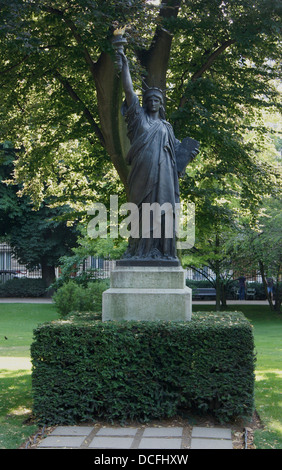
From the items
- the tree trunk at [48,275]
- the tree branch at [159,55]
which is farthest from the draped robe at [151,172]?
the tree trunk at [48,275]

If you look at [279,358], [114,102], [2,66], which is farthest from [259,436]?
[2,66]

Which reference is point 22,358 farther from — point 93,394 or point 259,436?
point 259,436

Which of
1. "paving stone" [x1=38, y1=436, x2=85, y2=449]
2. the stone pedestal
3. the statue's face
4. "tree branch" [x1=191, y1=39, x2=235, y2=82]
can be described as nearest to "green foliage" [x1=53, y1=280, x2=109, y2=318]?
"tree branch" [x1=191, y1=39, x2=235, y2=82]

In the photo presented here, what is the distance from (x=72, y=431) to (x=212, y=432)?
1.56 m

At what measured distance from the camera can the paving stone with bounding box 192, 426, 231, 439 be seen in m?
5.91

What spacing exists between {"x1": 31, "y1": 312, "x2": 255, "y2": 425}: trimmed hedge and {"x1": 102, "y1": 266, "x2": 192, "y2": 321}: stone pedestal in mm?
557

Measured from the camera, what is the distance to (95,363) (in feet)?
21.2

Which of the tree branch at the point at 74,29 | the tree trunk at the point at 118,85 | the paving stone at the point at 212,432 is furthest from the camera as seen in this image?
the tree trunk at the point at 118,85

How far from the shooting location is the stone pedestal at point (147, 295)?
7059 millimetres

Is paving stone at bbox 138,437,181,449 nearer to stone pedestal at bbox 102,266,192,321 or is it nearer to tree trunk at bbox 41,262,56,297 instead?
stone pedestal at bbox 102,266,192,321

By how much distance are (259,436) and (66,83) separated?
10756 mm

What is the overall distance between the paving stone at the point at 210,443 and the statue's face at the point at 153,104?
4376 millimetres

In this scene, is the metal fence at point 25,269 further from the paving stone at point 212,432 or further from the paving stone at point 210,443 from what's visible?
the paving stone at point 210,443

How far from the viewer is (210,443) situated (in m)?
5.65
